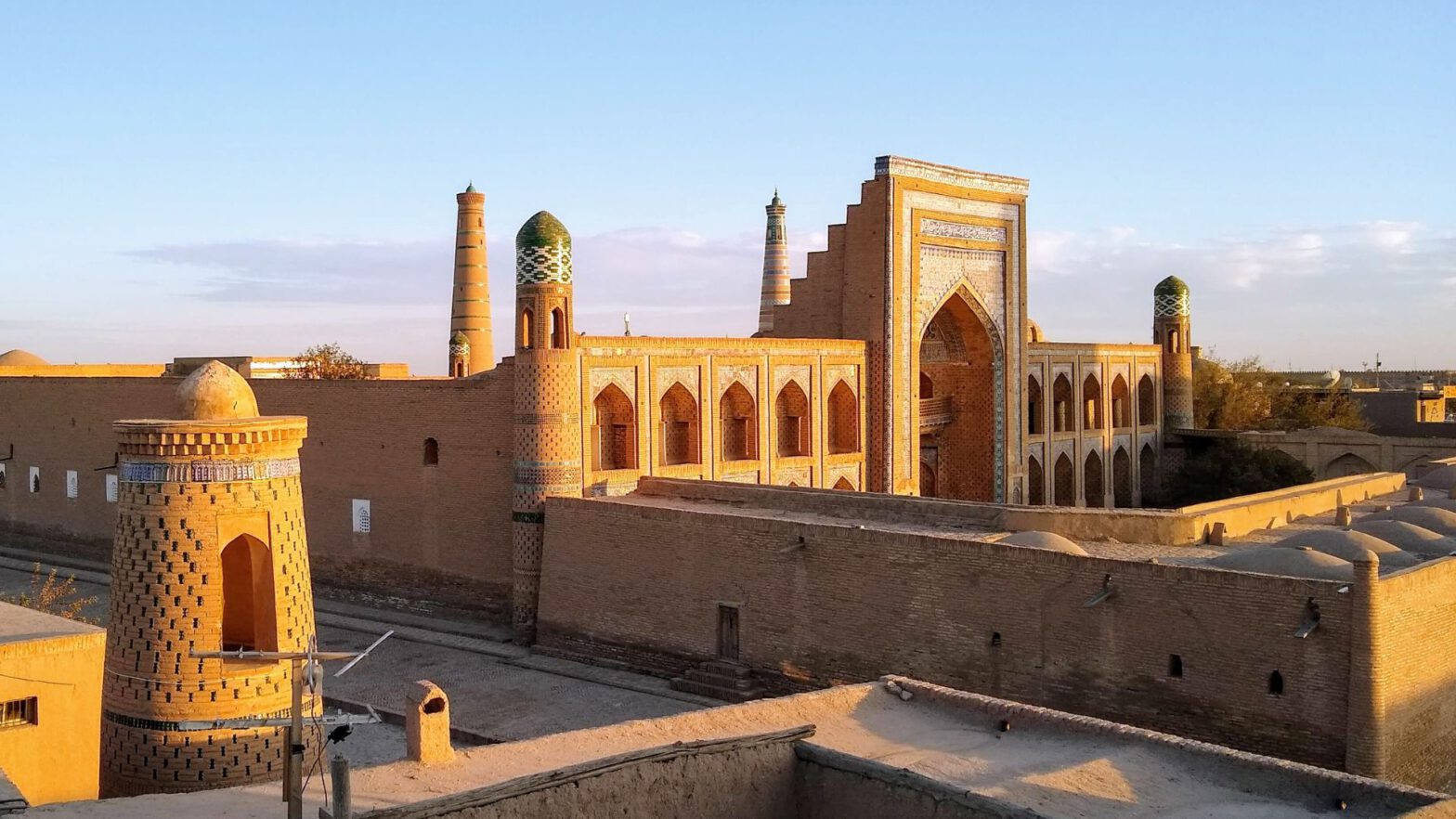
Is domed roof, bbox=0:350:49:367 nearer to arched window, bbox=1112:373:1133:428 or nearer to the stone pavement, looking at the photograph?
the stone pavement

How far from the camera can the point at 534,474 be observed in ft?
60.6

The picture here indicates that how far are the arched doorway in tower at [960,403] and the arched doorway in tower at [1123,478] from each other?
6950 millimetres

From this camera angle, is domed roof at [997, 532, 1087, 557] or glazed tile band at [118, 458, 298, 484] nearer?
glazed tile band at [118, 458, 298, 484]

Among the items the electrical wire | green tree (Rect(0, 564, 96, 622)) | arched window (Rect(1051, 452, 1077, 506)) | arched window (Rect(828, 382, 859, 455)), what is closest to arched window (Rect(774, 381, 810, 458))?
arched window (Rect(828, 382, 859, 455))

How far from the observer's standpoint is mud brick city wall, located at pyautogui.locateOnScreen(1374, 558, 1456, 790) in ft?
37.3

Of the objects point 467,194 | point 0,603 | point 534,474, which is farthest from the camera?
point 467,194

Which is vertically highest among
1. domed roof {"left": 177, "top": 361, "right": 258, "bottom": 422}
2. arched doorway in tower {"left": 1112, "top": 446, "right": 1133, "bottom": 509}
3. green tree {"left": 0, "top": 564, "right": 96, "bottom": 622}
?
domed roof {"left": 177, "top": 361, "right": 258, "bottom": 422}

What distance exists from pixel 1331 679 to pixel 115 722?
31.5 ft

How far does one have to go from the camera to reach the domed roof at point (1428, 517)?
1719cm

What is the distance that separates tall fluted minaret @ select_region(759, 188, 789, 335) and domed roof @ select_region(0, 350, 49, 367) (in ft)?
60.3

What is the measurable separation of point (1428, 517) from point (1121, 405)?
16117 millimetres

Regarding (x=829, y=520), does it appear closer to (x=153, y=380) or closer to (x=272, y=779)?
(x=272, y=779)

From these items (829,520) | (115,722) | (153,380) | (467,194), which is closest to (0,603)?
(115,722)

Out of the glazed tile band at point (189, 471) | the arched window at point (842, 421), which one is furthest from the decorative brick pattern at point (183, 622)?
the arched window at point (842, 421)
